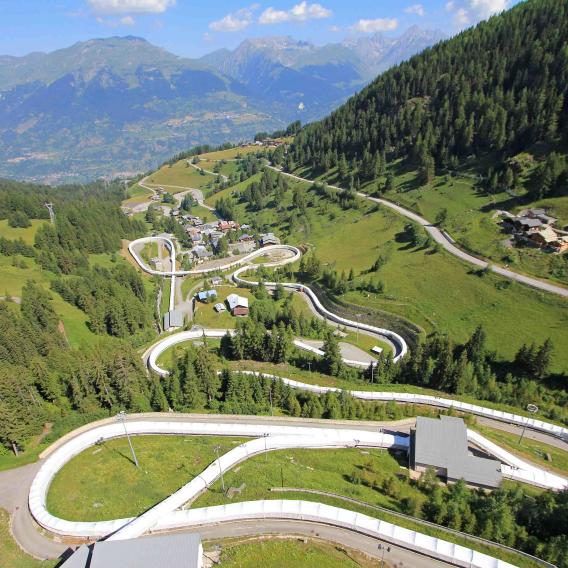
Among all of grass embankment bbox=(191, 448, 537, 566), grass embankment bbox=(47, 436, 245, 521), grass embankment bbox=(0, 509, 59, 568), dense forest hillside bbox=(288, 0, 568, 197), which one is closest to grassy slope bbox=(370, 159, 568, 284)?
dense forest hillside bbox=(288, 0, 568, 197)

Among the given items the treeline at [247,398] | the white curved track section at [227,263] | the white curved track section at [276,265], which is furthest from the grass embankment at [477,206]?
the treeline at [247,398]

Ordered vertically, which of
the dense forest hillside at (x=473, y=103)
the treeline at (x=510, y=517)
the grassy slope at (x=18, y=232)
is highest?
the dense forest hillside at (x=473, y=103)

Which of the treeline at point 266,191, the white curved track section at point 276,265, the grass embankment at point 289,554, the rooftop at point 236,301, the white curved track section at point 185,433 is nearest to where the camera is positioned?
the grass embankment at point 289,554

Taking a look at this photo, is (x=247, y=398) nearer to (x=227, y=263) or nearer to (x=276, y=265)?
(x=276, y=265)

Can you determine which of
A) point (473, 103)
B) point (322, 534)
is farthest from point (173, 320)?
point (473, 103)

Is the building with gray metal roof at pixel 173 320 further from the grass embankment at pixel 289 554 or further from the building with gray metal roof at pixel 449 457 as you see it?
the grass embankment at pixel 289 554

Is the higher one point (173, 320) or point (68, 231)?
point (68, 231)

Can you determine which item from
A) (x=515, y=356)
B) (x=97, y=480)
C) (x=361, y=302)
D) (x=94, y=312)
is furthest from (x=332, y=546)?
(x=94, y=312)
